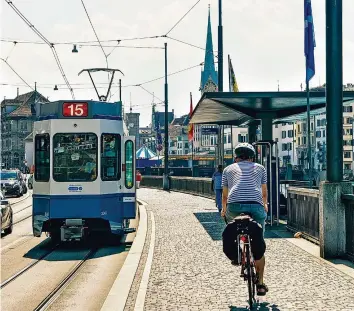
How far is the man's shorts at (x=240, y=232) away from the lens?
271 inches

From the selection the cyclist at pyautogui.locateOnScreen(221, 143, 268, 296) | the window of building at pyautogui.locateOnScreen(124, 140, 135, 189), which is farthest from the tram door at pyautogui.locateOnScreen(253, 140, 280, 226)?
the cyclist at pyautogui.locateOnScreen(221, 143, 268, 296)

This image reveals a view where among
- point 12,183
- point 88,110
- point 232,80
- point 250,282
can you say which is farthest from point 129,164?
point 12,183

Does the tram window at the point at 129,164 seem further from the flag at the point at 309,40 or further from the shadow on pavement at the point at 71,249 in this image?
the flag at the point at 309,40

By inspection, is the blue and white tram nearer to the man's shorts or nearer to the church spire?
the man's shorts

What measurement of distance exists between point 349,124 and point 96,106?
352 feet

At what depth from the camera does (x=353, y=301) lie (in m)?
7.08

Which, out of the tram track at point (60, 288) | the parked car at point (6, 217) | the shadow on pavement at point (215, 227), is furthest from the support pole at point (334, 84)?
the parked car at point (6, 217)

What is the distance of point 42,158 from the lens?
1422 centimetres

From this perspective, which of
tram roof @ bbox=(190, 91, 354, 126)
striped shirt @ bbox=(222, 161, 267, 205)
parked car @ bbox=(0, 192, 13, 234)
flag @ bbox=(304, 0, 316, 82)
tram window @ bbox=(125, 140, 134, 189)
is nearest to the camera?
striped shirt @ bbox=(222, 161, 267, 205)

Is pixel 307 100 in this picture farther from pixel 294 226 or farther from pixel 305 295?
pixel 305 295

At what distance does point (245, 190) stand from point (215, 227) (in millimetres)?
9612

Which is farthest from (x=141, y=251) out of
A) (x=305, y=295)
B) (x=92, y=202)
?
(x=305, y=295)

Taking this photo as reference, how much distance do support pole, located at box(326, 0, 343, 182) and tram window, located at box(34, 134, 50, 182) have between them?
6370 mm

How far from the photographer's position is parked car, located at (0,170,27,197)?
38625 mm
